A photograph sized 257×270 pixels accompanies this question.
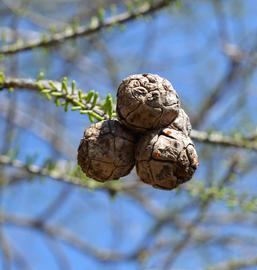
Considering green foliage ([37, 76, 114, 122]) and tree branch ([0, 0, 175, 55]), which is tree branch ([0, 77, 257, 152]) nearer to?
green foliage ([37, 76, 114, 122])

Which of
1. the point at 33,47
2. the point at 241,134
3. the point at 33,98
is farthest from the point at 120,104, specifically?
the point at 33,98

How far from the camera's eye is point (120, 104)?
150 centimetres

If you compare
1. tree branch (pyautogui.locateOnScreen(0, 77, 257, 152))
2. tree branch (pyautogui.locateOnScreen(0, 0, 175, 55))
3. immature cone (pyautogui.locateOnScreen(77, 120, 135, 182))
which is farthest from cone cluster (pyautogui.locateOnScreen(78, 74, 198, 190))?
tree branch (pyautogui.locateOnScreen(0, 0, 175, 55))

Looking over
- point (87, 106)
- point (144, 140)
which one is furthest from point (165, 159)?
point (87, 106)

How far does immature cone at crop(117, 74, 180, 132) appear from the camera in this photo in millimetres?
1472

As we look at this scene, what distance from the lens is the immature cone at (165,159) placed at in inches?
55.2

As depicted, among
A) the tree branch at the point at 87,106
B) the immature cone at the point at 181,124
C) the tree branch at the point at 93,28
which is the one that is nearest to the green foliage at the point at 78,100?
the tree branch at the point at 87,106

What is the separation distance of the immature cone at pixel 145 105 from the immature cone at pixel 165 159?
0.04 meters

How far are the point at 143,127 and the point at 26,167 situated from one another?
91cm

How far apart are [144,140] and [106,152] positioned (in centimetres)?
11

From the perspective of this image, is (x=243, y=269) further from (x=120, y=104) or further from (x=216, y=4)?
(x=216, y=4)

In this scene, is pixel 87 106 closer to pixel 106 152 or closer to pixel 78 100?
pixel 78 100

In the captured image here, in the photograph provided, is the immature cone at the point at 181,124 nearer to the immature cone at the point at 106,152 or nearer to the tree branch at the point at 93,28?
the immature cone at the point at 106,152

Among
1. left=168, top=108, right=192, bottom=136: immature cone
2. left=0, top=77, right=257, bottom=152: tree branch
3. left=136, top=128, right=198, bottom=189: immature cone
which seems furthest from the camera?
left=0, top=77, right=257, bottom=152: tree branch
